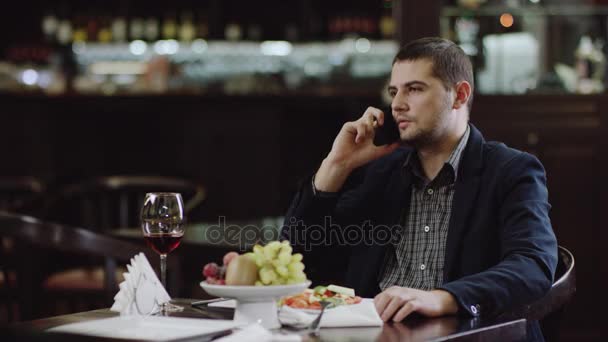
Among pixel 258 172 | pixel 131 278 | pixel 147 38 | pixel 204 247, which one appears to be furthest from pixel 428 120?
pixel 147 38

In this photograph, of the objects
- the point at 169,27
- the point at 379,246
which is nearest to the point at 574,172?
the point at 379,246

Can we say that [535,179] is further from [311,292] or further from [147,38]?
[147,38]

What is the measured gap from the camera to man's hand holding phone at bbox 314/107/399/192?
86.9 inches

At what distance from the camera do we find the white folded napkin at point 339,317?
5.09 feet

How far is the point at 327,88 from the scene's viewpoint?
7957mm

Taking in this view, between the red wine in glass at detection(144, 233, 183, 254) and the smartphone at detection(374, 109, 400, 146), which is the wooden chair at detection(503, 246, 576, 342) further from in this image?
the red wine in glass at detection(144, 233, 183, 254)

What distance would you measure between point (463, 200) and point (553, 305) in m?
0.32

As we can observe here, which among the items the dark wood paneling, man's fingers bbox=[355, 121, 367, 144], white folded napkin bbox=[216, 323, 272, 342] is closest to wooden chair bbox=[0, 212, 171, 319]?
man's fingers bbox=[355, 121, 367, 144]

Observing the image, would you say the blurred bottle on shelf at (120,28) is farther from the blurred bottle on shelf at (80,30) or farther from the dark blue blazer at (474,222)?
the dark blue blazer at (474,222)

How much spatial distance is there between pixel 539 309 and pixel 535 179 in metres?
0.32

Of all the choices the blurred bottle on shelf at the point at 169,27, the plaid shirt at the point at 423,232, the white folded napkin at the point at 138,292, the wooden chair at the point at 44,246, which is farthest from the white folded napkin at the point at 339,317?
the blurred bottle on shelf at the point at 169,27

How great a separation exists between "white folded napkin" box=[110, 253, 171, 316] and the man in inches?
20.9

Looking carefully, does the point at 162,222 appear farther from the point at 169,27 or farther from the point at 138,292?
the point at 169,27

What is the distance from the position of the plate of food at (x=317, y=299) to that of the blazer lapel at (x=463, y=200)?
Result: 1.31ft
